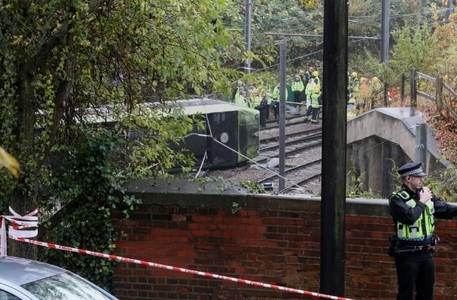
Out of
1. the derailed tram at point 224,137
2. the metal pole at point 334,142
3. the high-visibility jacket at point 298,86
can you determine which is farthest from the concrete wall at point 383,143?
the high-visibility jacket at point 298,86

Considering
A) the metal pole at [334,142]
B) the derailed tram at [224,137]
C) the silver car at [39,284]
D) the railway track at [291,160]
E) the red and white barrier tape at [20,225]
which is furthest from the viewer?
the derailed tram at [224,137]

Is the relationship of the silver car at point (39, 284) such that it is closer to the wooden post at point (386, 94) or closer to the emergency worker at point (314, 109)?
the wooden post at point (386, 94)

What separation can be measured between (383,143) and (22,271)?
646 inches

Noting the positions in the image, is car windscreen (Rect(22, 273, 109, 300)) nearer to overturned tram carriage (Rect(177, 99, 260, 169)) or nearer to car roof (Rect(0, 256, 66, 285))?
car roof (Rect(0, 256, 66, 285))

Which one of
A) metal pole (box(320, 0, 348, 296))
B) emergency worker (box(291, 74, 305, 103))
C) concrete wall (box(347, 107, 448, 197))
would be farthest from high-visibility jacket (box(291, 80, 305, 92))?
metal pole (box(320, 0, 348, 296))

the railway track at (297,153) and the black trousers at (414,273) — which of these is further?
the railway track at (297,153)

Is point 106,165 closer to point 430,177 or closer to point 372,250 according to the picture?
point 372,250

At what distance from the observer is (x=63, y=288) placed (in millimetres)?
6438

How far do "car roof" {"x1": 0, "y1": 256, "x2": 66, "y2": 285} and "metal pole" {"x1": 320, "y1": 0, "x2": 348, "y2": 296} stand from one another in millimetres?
2185

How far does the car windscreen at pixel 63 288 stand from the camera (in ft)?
20.2

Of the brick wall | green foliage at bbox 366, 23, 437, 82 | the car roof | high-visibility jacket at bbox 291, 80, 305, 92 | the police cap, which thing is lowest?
high-visibility jacket at bbox 291, 80, 305, 92

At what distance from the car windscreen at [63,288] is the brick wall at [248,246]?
2917mm

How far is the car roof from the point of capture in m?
6.15

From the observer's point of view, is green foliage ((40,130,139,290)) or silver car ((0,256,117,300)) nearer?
silver car ((0,256,117,300))
